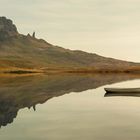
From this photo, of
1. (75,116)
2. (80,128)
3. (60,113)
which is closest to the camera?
(80,128)

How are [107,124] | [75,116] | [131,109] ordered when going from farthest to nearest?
[131,109]
[75,116]
[107,124]

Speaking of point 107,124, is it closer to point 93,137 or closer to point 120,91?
point 93,137

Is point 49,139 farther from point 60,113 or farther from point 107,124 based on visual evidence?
point 60,113

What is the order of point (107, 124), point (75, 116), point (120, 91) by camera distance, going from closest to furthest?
1. point (107, 124)
2. point (75, 116)
3. point (120, 91)

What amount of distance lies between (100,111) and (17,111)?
11.1 m

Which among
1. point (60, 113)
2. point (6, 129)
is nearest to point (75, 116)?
point (60, 113)

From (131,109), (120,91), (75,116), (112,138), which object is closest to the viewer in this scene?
(112,138)

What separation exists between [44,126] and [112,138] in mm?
9476

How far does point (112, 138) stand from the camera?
29797mm

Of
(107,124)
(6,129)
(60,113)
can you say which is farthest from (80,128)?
(60,113)

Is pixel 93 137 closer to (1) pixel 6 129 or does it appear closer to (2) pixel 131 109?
(1) pixel 6 129

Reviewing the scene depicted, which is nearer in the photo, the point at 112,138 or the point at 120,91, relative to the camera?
the point at 112,138

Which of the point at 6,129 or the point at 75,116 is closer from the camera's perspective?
the point at 6,129

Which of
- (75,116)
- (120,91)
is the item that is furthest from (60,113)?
(120,91)
